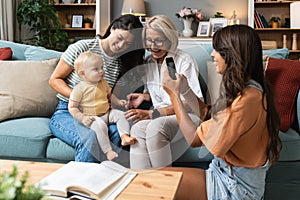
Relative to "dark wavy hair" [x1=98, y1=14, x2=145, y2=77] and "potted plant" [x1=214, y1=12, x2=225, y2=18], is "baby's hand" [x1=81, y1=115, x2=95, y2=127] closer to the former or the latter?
"dark wavy hair" [x1=98, y1=14, x2=145, y2=77]

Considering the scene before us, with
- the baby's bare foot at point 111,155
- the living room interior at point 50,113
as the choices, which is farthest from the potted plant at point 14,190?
the baby's bare foot at point 111,155

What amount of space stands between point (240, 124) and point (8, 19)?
3779 mm

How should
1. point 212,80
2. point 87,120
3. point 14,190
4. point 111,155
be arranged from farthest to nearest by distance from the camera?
point 212,80 → point 87,120 → point 111,155 → point 14,190

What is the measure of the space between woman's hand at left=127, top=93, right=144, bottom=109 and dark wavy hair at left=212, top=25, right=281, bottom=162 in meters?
0.55

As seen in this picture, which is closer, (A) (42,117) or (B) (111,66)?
(B) (111,66)

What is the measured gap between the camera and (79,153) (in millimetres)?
2023

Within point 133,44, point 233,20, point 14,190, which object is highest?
point 233,20

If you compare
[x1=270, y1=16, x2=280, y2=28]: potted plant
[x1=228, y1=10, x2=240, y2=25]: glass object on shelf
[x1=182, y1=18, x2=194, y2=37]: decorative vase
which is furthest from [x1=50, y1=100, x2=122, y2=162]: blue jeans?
[x1=270, y1=16, x2=280, y2=28]: potted plant

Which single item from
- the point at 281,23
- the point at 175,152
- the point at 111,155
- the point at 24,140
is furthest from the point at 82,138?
the point at 281,23

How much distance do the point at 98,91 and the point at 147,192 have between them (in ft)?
2.62

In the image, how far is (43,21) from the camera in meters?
4.67

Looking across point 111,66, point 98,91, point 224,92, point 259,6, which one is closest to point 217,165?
point 224,92

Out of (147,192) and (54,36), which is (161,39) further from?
(54,36)

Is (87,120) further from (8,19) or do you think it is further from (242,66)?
(8,19)
